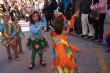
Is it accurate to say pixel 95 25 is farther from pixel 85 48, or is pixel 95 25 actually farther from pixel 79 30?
pixel 79 30

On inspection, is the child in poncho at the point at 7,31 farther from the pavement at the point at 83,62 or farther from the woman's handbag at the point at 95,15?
the woman's handbag at the point at 95,15

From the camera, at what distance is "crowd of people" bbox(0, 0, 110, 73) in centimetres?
525

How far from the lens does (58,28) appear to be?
206 inches

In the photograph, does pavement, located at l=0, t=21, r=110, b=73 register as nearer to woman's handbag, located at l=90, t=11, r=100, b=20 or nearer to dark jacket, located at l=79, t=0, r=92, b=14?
woman's handbag, located at l=90, t=11, r=100, b=20

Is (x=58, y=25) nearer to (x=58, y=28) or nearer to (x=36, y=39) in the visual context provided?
(x=58, y=28)

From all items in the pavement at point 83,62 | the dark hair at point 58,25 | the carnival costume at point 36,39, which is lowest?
the pavement at point 83,62

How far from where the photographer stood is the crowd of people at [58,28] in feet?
17.2

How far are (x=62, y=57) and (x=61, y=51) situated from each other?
98 mm

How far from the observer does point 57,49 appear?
17.0ft

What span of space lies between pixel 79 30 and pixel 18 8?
13.8 meters

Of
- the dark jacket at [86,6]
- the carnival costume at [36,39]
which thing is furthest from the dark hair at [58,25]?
the dark jacket at [86,6]

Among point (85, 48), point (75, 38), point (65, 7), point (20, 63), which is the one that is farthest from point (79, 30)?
point (20, 63)

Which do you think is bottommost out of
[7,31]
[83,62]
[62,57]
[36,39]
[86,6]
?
[83,62]

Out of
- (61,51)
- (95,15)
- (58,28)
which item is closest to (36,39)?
(58,28)
